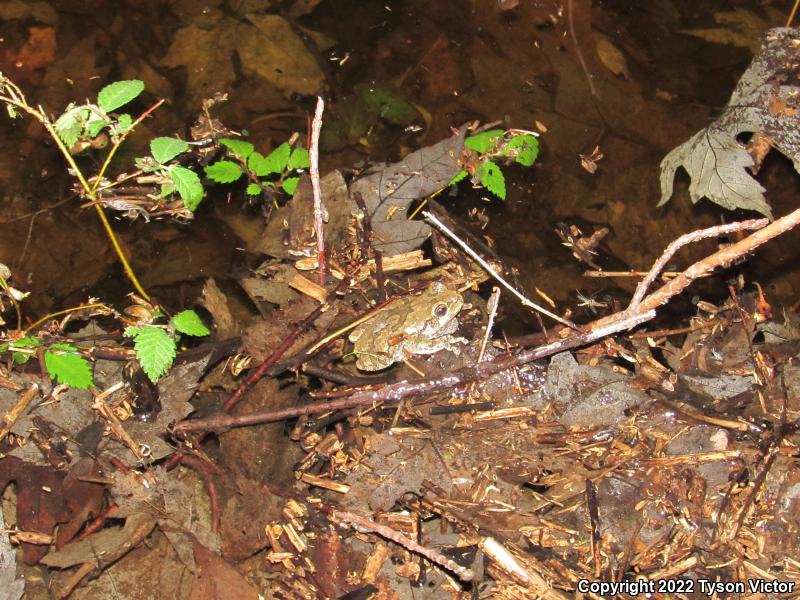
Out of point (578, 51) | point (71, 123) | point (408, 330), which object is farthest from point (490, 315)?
point (71, 123)

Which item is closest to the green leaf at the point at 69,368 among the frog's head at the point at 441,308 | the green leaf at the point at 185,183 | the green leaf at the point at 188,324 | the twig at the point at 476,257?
the green leaf at the point at 188,324

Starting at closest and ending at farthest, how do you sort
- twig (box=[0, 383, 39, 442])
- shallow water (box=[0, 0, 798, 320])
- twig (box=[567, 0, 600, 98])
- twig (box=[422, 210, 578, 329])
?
1. twig (box=[0, 383, 39, 442])
2. twig (box=[422, 210, 578, 329])
3. shallow water (box=[0, 0, 798, 320])
4. twig (box=[567, 0, 600, 98])

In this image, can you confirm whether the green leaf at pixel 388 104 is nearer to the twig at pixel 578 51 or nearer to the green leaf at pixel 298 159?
the green leaf at pixel 298 159

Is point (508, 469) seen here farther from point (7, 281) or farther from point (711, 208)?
point (7, 281)

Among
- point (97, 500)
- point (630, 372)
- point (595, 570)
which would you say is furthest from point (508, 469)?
point (97, 500)

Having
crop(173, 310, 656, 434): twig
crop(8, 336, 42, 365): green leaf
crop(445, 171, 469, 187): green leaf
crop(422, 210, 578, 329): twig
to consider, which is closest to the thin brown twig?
crop(173, 310, 656, 434): twig

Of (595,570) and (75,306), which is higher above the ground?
(75,306)

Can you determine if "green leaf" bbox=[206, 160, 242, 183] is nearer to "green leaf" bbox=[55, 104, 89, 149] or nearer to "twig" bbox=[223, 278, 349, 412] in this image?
"green leaf" bbox=[55, 104, 89, 149]
